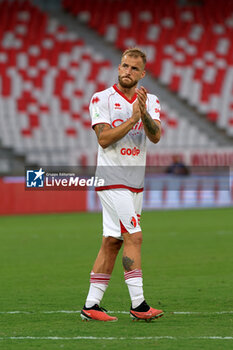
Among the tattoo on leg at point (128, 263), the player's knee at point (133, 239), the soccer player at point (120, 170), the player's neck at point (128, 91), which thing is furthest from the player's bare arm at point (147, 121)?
the tattoo on leg at point (128, 263)

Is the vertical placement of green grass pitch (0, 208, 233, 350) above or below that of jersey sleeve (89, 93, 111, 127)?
below

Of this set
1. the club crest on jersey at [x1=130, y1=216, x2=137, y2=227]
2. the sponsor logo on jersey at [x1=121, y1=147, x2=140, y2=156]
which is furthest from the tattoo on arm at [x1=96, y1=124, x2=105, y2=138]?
the club crest on jersey at [x1=130, y1=216, x2=137, y2=227]

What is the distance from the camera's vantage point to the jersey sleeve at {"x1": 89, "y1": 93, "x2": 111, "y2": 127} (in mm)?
6527

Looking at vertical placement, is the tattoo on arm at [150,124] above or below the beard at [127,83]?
below

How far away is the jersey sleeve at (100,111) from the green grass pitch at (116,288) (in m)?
1.63

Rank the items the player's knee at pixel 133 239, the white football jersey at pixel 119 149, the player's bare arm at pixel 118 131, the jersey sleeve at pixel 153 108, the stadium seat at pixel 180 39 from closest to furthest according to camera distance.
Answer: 1. the player's bare arm at pixel 118 131
2. the player's knee at pixel 133 239
3. the white football jersey at pixel 119 149
4. the jersey sleeve at pixel 153 108
5. the stadium seat at pixel 180 39

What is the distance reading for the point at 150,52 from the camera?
3109cm

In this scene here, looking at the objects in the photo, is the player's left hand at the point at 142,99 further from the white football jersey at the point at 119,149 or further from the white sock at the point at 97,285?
the white sock at the point at 97,285

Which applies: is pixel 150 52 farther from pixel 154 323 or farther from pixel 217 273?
pixel 154 323

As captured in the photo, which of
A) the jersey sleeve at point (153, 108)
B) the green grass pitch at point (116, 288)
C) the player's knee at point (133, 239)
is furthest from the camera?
the jersey sleeve at point (153, 108)

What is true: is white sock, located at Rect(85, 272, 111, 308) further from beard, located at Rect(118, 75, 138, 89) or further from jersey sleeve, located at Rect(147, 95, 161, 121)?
beard, located at Rect(118, 75, 138, 89)

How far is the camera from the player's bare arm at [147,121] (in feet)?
20.9

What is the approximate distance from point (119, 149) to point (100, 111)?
0.35 meters

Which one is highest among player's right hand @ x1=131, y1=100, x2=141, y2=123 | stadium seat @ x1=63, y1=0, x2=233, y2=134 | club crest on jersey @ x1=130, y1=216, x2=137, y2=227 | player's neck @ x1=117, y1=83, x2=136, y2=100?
stadium seat @ x1=63, y1=0, x2=233, y2=134
